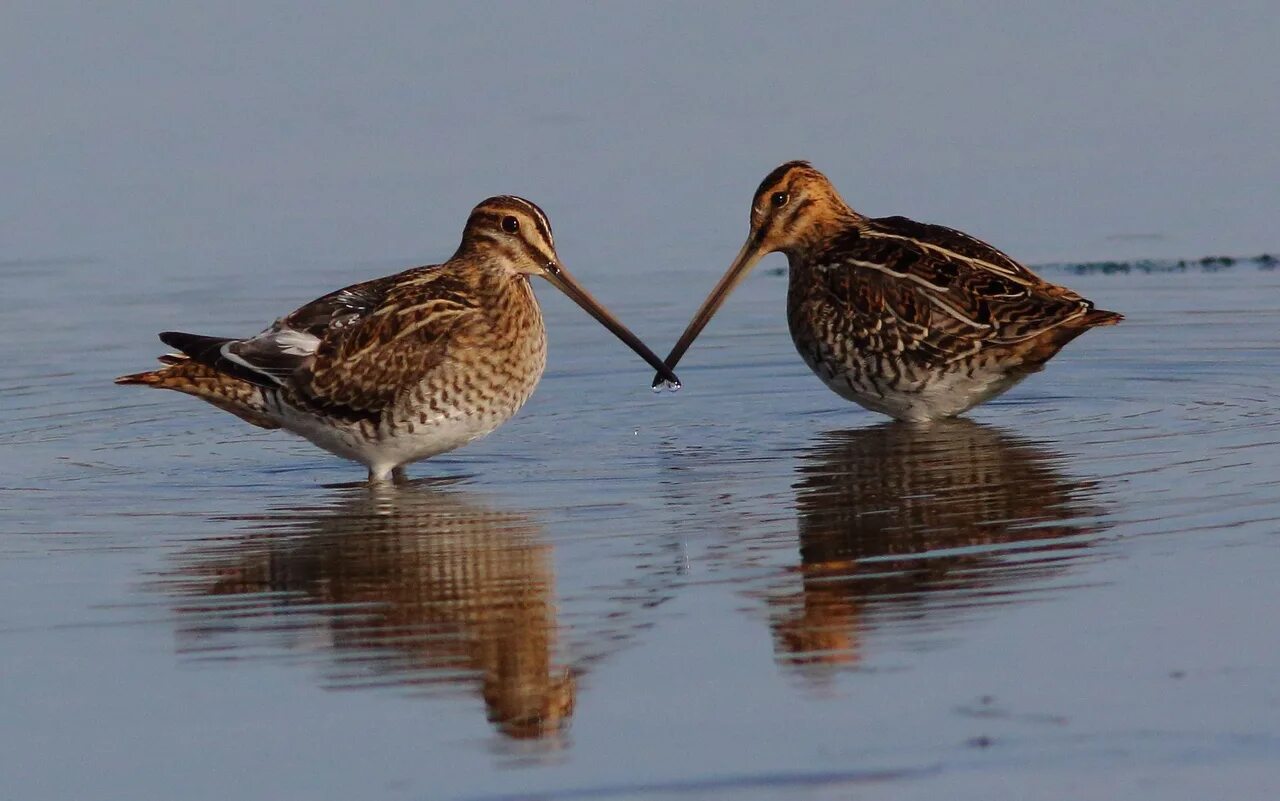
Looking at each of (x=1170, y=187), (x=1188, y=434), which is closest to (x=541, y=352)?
(x=1188, y=434)

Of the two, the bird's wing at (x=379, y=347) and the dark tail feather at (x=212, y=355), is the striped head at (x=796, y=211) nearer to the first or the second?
the bird's wing at (x=379, y=347)

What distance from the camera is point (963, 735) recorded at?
590cm

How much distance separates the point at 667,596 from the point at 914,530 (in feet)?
4.45

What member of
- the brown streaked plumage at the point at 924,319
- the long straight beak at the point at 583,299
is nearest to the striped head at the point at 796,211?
the brown streaked plumage at the point at 924,319

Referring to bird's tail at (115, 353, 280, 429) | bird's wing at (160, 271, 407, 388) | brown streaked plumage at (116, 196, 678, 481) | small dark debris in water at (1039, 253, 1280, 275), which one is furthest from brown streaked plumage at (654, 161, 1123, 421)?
small dark debris in water at (1039, 253, 1280, 275)

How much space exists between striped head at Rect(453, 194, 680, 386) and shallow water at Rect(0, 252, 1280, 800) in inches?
30.6

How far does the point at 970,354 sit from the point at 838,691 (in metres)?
5.01

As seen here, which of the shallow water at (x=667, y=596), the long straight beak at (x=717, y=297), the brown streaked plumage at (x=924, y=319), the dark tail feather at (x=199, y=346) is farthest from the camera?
the long straight beak at (x=717, y=297)

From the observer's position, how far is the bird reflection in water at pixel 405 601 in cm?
667

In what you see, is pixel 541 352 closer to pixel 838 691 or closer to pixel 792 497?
pixel 792 497

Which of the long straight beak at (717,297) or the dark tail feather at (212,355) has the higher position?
the long straight beak at (717,297)

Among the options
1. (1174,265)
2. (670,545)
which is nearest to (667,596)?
(670,545)

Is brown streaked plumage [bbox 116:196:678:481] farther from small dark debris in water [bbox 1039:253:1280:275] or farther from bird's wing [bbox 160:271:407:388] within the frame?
small dark debris in water [bbox 1039:253:1280:275]

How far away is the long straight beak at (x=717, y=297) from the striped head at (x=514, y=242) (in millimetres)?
1523
